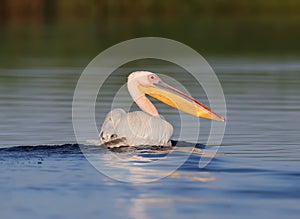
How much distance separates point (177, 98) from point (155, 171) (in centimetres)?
241

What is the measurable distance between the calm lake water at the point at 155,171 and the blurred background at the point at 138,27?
7.85 meters

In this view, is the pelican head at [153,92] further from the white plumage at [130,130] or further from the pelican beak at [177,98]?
the white plumage at [130,130]

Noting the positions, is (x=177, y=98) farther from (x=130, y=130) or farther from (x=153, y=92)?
(x=130, y=130)

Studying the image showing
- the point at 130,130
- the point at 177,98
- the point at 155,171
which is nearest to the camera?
the point at 155,171

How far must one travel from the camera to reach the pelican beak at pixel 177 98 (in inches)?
437

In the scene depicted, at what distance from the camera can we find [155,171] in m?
8.99

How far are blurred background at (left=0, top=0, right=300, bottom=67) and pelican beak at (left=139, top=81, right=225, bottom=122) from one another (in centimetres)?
979

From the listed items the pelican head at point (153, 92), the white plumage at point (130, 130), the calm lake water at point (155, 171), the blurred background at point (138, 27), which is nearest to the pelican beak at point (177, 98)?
the pelican head at point (153, 92)

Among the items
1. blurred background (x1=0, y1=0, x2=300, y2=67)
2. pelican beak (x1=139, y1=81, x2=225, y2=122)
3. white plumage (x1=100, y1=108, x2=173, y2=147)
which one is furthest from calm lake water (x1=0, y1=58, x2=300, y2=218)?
blurred background (x1=0, y1=0, x2=300, y2=67)

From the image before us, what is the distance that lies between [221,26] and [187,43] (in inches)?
267

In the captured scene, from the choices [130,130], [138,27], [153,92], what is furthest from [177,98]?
[138,27]

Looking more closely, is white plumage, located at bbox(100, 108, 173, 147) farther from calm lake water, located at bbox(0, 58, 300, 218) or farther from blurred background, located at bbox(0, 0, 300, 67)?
blurred background, located at bbox(0, 0, 300, 67)

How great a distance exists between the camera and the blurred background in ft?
78.8

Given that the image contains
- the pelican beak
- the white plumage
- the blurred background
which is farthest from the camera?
the blurred background
